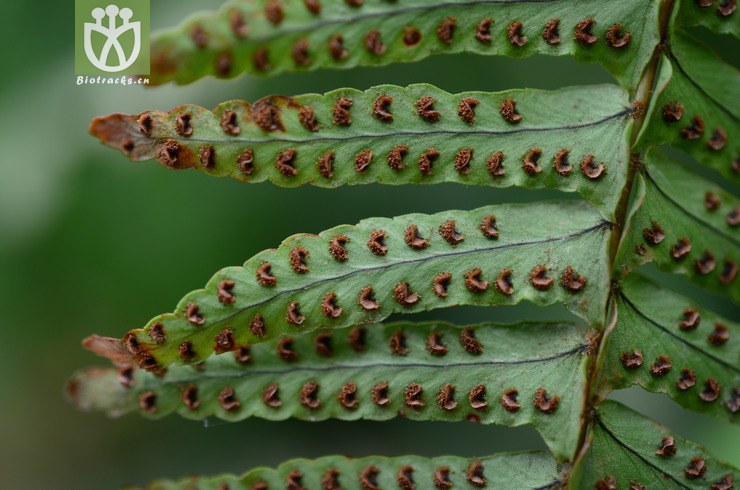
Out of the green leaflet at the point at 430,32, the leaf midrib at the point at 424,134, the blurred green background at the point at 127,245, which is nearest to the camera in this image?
the green leaflet at the point at 430,32

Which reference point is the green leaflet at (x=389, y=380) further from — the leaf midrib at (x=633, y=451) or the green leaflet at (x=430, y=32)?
the green leaflet at (x=430, y=32)

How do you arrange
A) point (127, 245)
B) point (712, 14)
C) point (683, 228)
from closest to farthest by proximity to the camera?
1. point (712, 14)
2. point (683, 228)
3. point (127, 245)

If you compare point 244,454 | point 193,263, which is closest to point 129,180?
point 193,263

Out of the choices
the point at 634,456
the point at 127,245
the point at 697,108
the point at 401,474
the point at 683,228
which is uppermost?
the point at 697,108

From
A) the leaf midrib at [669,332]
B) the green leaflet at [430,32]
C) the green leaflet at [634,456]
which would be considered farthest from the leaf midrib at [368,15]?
the green leaflet at [634,456]

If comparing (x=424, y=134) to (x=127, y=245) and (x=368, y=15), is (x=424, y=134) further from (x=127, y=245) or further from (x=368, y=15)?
(x=127, y=245)

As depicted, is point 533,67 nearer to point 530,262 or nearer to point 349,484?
point 530,262

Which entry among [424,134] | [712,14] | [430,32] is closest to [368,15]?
[430,32]
